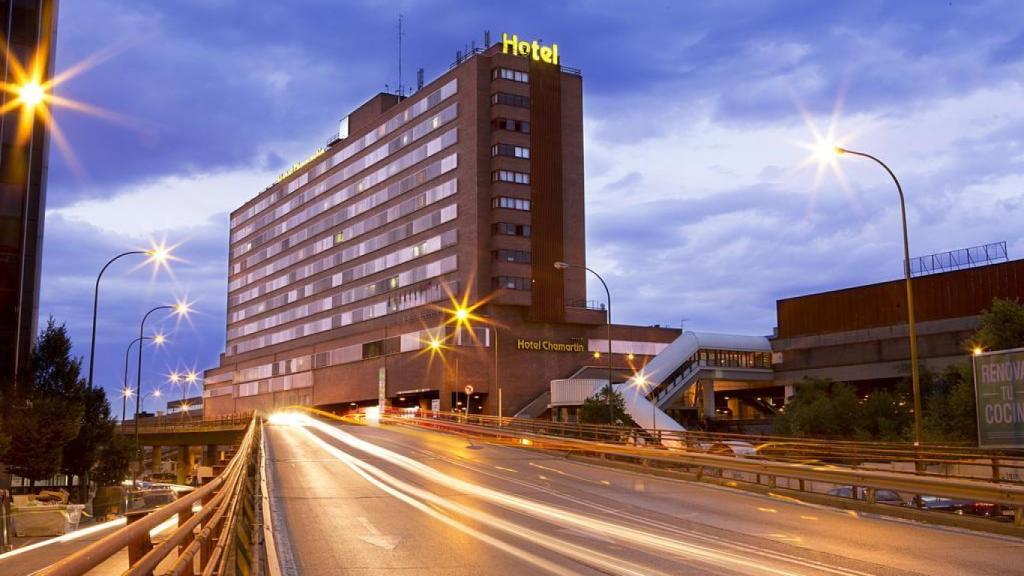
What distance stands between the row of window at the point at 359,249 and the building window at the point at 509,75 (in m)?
13.8

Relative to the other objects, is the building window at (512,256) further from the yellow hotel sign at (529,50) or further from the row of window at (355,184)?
the yellow hotel sign at (529,50)

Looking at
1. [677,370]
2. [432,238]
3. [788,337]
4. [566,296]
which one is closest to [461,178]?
[432,238]

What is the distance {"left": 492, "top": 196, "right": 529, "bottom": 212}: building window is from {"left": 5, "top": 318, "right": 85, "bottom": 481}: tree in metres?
59.6

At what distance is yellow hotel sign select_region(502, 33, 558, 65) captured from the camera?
3935 inches

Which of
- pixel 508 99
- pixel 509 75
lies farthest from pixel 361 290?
pixel 509 75

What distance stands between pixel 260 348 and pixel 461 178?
58.5m

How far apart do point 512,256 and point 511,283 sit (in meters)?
2.74

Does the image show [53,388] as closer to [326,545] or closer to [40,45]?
[40,45]

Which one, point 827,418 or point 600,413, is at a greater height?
point 600,413

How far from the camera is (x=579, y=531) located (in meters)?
16.9

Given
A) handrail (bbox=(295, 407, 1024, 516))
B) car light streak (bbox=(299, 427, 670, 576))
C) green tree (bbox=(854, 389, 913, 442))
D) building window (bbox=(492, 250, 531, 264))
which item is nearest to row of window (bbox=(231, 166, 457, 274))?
building window (bbox=(492, 250, 531, 264))

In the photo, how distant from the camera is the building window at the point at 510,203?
9588 centimetres

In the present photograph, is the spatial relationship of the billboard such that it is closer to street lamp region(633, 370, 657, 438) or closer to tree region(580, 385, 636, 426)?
tree region(580, 385, 636, 426)

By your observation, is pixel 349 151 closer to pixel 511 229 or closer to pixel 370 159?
pixel 370 159
